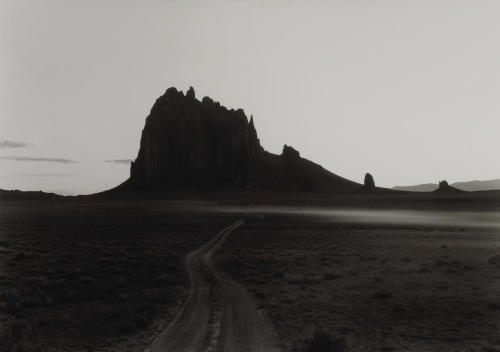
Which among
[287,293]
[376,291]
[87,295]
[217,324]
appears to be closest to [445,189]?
[376,291]

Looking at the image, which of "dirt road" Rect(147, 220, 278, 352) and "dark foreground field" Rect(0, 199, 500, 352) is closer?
"dirt road" Rect(147, 220, 278, 352)

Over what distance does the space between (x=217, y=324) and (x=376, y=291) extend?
8932 mm

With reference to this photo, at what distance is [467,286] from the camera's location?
67.1 feet

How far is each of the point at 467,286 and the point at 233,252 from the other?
17126 millimetres

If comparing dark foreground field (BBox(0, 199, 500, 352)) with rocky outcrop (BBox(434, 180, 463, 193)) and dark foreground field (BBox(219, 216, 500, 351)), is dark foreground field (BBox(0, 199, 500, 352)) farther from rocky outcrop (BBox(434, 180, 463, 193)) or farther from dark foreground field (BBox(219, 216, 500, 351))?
rocky outcrop (BBox(434, 180, 463, 193))

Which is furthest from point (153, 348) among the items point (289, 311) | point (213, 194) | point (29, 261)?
point (213, 194)

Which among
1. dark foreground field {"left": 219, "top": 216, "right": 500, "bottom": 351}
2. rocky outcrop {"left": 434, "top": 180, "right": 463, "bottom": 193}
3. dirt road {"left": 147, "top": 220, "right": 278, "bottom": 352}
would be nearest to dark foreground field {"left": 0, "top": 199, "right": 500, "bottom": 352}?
dark foreground field {"left": 219, "top": 216, "right": 500, "bottom": 351}

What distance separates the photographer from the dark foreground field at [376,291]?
44.1 ft

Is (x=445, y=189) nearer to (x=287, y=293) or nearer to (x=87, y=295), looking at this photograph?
(x=287, y=293)

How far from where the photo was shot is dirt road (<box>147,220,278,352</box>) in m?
12.1

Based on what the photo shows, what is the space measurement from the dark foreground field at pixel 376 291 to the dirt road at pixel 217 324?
2.22ft

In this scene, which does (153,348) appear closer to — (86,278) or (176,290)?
(176,290)

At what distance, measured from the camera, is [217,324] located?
45.8 ft

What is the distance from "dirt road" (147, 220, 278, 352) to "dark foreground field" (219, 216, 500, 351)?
677 millimetres
